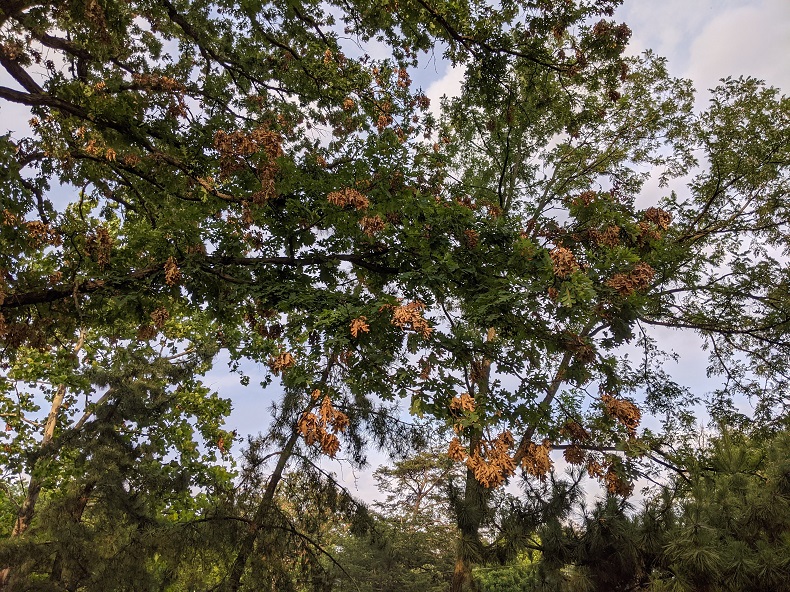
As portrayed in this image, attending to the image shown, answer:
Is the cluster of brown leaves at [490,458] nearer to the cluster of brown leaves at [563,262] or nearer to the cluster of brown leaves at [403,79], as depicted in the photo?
the cluster of brown leaves at [563,262]

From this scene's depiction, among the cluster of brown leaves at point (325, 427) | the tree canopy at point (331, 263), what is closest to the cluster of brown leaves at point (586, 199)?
the tree canopy at point (331, 263)

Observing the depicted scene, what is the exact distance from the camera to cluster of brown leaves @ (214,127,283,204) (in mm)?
6434

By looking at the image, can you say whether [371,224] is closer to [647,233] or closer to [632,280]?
[632,280]

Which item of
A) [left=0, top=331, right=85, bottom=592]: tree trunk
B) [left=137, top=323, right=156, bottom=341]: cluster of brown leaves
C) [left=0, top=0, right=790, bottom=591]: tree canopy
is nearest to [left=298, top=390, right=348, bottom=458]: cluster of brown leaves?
[left=0, top=0, right=790, bottom=591]: tree canopy

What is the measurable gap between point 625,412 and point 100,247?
6639mm

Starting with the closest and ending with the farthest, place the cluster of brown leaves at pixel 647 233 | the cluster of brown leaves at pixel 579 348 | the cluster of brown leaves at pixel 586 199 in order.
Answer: the cluster of brown leaves at pixel 579 348, the cluster of brown leaves at pixel 647 233, the cluster of brown leaves at pixel 586 199

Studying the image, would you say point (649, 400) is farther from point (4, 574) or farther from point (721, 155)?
point (4, 574)

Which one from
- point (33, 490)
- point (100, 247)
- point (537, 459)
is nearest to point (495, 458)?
point (537, 459)

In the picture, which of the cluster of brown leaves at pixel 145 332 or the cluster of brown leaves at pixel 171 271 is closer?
the cluster of brown leaves at pixel 171 271

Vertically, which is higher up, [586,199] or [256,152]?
[256,152]

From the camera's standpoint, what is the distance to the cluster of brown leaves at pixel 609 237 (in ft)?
21.2

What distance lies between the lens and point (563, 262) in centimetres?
503

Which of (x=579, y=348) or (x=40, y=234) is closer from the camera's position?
(x=579, y=348)

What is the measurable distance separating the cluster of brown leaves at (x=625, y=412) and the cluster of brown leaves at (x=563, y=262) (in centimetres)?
139
